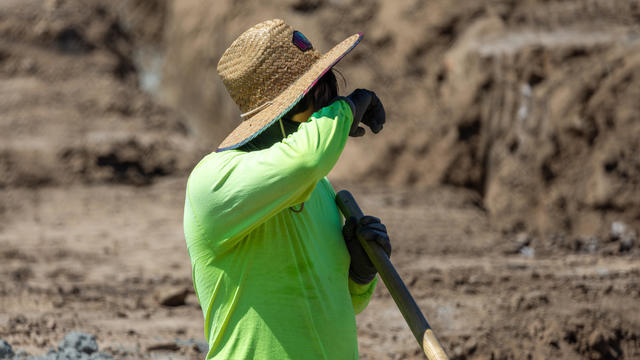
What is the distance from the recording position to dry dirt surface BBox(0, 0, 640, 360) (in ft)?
16.1

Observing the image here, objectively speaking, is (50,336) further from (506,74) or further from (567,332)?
(506,74)

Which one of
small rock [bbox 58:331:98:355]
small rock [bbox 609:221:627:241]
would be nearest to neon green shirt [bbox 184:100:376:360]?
small rock [bbox 58:331:98:355]

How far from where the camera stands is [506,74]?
8320 mm

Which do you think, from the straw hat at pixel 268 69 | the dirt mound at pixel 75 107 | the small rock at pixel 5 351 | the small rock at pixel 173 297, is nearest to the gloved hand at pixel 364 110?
the straw hat at pixel 268 69

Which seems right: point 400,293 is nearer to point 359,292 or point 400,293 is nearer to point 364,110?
point 359,292

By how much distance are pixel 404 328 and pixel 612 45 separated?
4.09 meters

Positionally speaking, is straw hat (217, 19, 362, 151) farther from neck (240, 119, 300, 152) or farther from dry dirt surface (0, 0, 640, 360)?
dry dirt surface (0, 0, 640, 360)

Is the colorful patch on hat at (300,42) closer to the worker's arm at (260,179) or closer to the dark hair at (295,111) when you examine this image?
the dark hair at (295,111)

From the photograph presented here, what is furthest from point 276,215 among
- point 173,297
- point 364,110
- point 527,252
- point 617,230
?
point 617,230

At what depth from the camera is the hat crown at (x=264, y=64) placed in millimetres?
1828

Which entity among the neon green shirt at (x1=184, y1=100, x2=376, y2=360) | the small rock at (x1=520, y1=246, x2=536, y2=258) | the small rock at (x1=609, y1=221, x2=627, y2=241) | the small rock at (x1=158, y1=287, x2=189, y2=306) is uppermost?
the neon green shirt at (x1=184, y1=100, x2=376, y2=360)

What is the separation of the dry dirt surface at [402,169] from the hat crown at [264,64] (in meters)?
2.53

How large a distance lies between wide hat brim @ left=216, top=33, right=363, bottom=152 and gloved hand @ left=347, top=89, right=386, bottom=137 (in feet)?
0.32

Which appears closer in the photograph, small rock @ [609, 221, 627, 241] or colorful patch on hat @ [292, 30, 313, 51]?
colorful patch on hat @ [292, 30, 313, 51]
